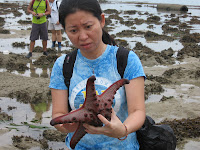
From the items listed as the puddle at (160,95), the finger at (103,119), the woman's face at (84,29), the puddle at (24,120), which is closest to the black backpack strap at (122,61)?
the woman's face at (84,29)

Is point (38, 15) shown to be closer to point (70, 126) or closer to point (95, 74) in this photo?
point (95, 74)

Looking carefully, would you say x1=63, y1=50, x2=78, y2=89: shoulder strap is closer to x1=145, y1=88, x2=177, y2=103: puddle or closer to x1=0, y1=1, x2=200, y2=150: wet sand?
x1=0, y1=1, x2=200, y2=150: wet sand

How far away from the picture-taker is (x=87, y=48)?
2455 millimetres

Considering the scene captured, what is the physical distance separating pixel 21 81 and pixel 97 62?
6.08 metres

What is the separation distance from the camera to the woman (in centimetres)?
237

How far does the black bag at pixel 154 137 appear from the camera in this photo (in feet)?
8.82

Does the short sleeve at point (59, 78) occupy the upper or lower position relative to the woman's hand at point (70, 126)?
upper

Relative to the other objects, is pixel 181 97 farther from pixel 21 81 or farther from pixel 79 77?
pixel 79 77

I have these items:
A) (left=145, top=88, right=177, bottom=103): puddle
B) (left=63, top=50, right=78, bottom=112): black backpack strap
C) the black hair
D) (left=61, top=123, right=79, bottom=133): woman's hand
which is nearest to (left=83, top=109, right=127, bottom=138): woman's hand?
(left=61, top=123, right=79, bottom=133): woman's hand

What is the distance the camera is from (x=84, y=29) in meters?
2.37

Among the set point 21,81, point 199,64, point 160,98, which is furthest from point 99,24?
point 199,64

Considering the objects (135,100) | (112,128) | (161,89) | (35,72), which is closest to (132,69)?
(135,100)

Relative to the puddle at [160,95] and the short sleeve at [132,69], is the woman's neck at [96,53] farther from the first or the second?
the puddle at [160,95]

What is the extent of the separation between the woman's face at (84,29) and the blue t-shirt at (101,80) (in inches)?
7.7
